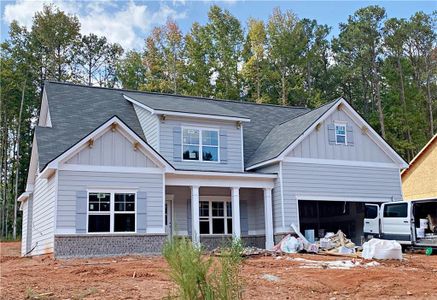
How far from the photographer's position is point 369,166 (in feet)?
69.3

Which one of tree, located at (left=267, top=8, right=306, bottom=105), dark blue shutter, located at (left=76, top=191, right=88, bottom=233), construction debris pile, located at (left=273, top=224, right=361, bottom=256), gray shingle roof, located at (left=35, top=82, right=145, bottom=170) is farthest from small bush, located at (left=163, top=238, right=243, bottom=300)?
tree, located at (left=267, top=8, right=306, bottom=105)

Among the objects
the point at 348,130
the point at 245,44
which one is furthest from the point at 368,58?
the point at 348,130

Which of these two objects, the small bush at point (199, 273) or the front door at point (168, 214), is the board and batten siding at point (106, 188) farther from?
the small bush at point (199, 273)

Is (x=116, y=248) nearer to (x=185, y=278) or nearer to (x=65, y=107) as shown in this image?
(x=65, y=107)

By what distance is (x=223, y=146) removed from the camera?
2014 centimetres

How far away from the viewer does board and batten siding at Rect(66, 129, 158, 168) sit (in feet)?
53.0

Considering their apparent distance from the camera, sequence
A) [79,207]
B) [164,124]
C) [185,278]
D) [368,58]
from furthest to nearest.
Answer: [368,58], [164,124], [79,207], [185,278]

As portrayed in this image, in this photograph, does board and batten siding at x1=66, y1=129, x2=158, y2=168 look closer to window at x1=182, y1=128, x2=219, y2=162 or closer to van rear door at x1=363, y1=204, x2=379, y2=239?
window at x1=182, y1=128, x2=219, y2=162

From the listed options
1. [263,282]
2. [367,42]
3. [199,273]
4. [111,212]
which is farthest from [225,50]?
[199,273]

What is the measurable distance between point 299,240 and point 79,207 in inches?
303

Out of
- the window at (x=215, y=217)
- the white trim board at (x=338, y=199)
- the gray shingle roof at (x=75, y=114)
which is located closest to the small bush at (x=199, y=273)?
the gray shingle roof at (x=75, y=114)

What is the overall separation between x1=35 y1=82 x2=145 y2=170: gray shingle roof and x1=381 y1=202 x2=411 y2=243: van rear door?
9.99 meters

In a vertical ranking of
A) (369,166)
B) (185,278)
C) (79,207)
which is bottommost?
(185,278)

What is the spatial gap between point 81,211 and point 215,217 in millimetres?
6313
